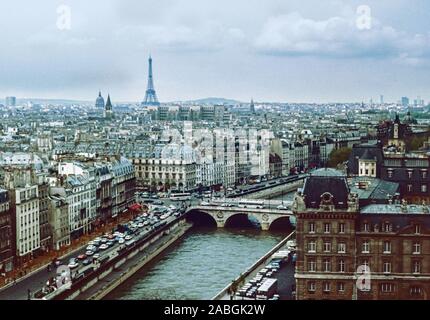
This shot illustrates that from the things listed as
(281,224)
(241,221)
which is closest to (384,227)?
(281,224)

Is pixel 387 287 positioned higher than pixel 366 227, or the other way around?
pixel 366 227

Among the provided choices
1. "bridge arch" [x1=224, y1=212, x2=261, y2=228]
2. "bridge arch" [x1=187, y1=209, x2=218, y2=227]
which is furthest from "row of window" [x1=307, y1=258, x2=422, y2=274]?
"bridge arch" [x1=187, y1=209, x2=218, y2=227]

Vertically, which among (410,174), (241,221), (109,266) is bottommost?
(241,221)

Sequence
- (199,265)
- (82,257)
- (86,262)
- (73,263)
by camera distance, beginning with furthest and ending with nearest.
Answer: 1. (199,265)
2. (82,257)
3. (86,262)
4. (73,263)

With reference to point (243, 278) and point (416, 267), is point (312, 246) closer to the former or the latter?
point (416, 267)
